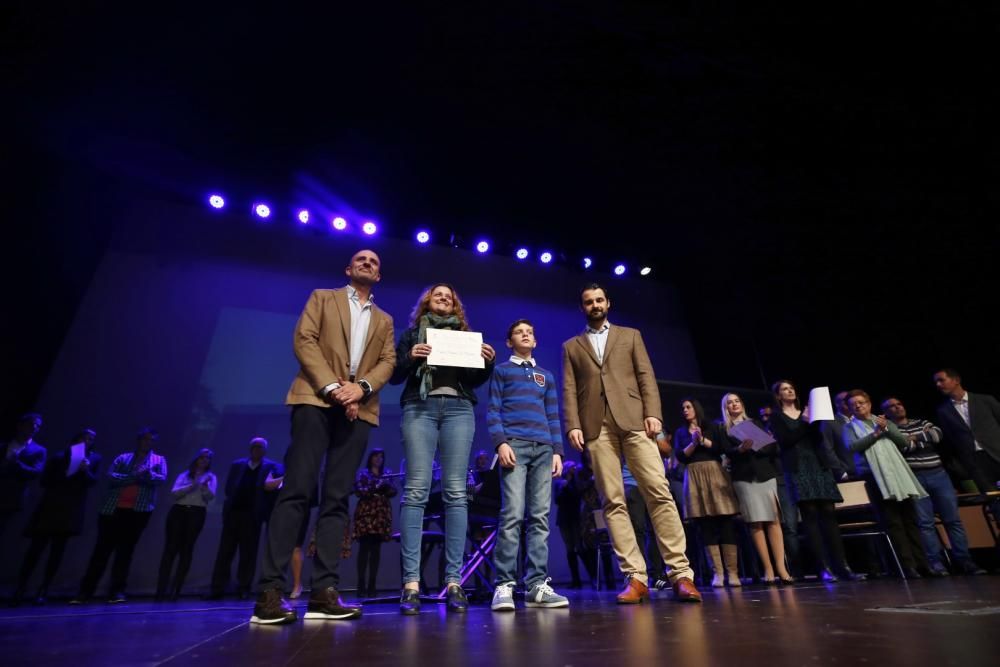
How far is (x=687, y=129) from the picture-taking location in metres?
4.89

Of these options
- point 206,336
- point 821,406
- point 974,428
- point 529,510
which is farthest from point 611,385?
point 206,336

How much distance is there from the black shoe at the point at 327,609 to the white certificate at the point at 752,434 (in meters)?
3.05

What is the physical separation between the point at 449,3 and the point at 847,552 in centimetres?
594

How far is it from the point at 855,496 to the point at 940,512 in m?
0.58

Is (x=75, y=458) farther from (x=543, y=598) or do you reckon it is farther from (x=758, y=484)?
(x=758, y=484)

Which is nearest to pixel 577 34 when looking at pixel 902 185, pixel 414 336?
pixel 414 336

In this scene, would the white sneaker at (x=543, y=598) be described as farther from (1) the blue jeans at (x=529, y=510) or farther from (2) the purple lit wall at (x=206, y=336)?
(2) the purple lit wall at (x=206, y=336)

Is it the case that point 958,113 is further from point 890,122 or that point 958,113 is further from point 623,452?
point 623,452

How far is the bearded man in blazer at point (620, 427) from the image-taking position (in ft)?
8.46

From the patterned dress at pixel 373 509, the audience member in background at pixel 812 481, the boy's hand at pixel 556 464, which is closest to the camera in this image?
the boy's hand at pixel 556 464

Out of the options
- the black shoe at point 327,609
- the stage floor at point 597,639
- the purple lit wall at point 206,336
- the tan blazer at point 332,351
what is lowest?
the stage floor at point 597,639

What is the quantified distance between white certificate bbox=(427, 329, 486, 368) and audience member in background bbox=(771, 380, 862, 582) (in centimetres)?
284

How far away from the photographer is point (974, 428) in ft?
13.6

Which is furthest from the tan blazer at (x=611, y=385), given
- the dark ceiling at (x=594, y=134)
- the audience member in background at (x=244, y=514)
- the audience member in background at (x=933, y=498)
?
the audience member in background at (x=244, y=514)
